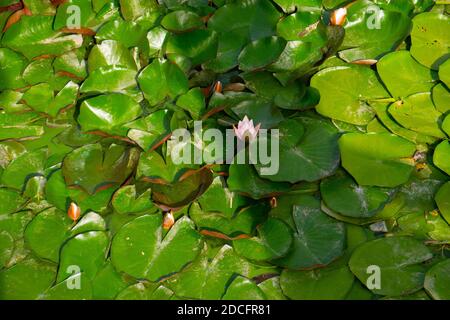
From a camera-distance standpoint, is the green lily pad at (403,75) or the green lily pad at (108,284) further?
the green lily pad at (403,75)

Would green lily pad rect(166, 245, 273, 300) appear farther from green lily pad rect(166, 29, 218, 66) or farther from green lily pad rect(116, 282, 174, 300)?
green lily pad rect(166, 29, 218, 66)

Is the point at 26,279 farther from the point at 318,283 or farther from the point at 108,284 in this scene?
the point at 318,283

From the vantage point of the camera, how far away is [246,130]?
167cm

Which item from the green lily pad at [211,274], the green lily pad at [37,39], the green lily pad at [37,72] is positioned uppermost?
the green lily pad at [37,39]

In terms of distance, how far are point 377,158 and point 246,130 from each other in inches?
17.4

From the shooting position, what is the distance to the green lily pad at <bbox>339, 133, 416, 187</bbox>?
162 cm

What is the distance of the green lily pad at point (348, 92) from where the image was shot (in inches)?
70.5

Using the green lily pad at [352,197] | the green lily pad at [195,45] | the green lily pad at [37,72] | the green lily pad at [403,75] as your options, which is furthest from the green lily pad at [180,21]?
the green lily pad at [352,197]

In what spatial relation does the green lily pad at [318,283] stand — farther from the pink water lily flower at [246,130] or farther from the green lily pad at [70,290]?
the green lily pad at [70,290]

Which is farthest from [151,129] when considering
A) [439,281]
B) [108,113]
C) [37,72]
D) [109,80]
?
[439,281]

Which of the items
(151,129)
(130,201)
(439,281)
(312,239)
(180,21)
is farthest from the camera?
(180,21)

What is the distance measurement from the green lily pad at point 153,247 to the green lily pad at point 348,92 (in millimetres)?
661

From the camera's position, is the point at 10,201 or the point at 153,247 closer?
the point at 153,247

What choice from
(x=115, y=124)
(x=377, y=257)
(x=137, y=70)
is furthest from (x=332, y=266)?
(x=137, y=70)
